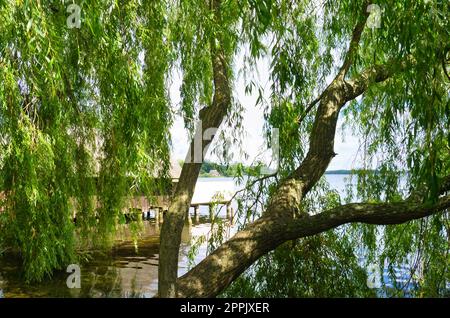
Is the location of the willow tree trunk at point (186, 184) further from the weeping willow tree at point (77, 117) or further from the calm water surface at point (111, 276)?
the calm water surface at point (111, 276)

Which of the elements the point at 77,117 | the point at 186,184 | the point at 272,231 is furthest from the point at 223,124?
the point at 77,117

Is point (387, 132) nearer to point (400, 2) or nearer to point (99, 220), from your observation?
point (400, 2)

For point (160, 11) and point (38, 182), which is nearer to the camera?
point (38, 182)

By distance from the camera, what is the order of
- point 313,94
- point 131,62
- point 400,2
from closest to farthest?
point 400,2 → point 131,62 → point 313,94

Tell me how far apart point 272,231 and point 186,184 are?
27.5 inches

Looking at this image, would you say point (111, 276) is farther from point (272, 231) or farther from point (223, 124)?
point (272, 231)

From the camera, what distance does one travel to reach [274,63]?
4082 mm

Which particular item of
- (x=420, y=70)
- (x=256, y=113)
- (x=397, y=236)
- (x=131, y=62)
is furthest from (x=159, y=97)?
(x=397, y=236)

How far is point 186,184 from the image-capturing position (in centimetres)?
406

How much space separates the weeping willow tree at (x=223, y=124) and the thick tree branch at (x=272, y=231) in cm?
A: 1

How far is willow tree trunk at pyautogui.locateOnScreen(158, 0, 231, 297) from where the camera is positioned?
3886 mm

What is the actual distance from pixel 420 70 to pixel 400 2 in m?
0.82

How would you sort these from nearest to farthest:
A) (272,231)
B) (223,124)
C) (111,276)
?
1. (272,231)
2. (223,124)
3. (111,276)

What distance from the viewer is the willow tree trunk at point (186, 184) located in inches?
153
